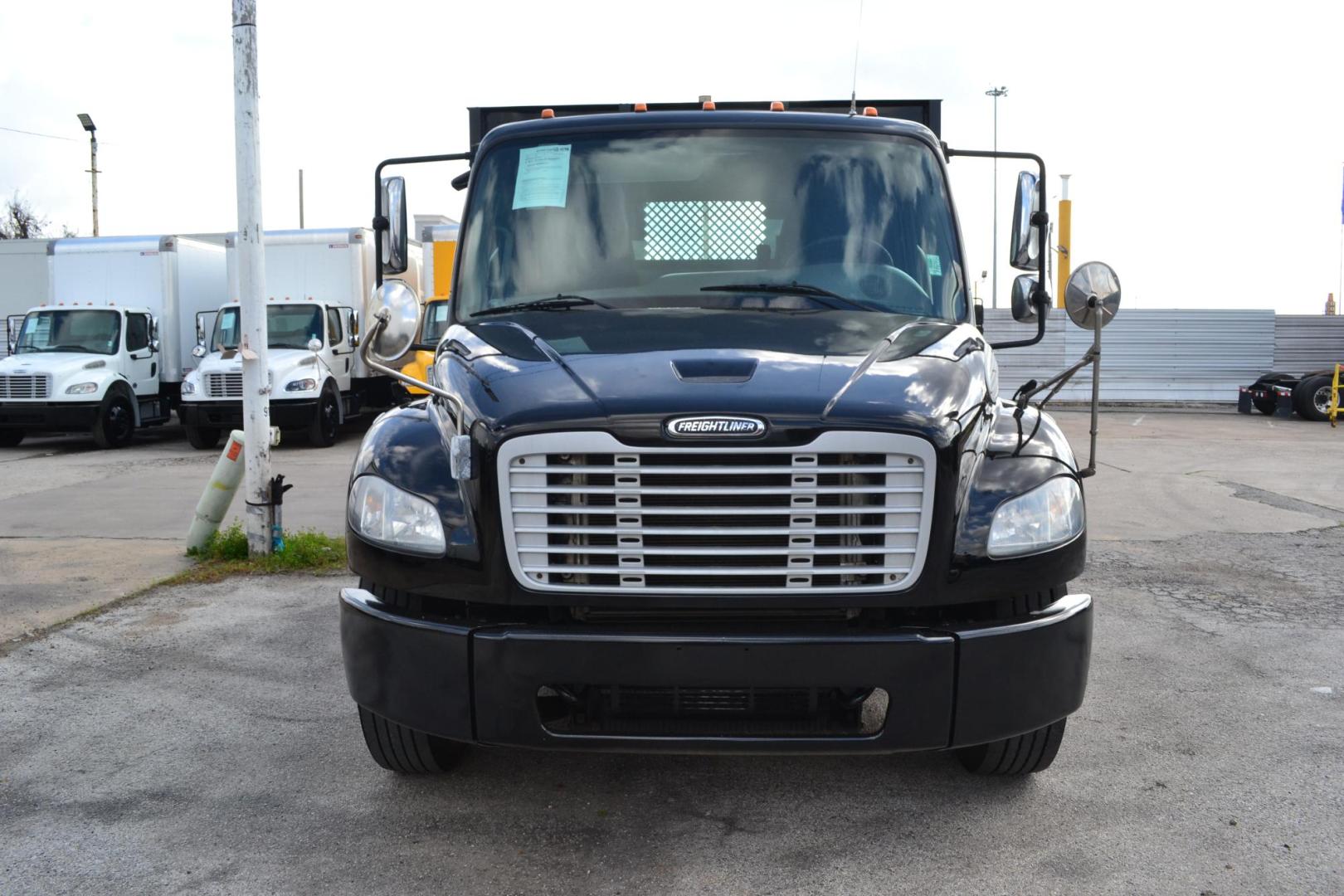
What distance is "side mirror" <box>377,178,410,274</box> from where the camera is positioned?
4.83m

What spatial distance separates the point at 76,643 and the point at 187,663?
777mm

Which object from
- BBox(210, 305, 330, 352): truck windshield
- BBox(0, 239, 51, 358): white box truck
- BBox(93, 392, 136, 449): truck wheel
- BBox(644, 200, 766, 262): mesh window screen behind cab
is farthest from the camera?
BBox(0, 239, 51, 358): white box truck

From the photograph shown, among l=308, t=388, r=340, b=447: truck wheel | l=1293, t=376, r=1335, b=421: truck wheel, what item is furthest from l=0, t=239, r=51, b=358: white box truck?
l=1293, t=376, r=1335, b=421: truck wheel

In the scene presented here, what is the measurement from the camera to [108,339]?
57.8 feet

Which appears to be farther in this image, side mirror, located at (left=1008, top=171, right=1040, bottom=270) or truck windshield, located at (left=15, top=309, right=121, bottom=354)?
truck windshield, located at (left=15, top=309, right=121, bottom=354)

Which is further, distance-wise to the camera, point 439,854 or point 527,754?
point 527,754

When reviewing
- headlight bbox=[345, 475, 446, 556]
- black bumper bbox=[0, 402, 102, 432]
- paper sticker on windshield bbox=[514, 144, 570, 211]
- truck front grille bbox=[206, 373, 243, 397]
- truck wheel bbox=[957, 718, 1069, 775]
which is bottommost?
truck wheel bbox=[957, 718, 1069, 775]

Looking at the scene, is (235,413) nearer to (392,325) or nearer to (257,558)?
(257,558)

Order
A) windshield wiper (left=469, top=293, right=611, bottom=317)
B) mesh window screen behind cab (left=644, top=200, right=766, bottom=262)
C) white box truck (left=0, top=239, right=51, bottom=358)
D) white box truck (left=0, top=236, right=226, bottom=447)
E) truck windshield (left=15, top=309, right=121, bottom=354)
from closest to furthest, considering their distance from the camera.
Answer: windshield wiper (left=469, top=293, right=611, bottom=317) → mesh window screen behind cab (left=644, top=200, right=766, bottom=262) → white box truck (left=0, top=236, right=226, bottom=447) → truck windshield (left=15, top=309, right=121, bottom=354) → white box truck (left=0, top=239, right=51, bottom=358)

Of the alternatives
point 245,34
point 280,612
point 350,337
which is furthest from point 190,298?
point 280,612

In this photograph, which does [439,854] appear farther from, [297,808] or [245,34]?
[245,34]

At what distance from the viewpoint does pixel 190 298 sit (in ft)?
63.2

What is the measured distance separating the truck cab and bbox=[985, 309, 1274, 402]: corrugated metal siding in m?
17.5

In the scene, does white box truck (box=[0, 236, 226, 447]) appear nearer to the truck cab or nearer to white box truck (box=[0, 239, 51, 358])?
the truck cab
